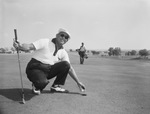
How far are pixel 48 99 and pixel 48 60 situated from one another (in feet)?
2.50

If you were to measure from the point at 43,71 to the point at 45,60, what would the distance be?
0.24m

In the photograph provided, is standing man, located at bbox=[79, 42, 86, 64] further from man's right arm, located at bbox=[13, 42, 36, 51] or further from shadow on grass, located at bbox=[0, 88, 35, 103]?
man's right arm, located at bbox=[13, 42, 36, 51]

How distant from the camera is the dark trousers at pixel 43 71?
405cm

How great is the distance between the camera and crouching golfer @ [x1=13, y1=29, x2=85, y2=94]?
13.2 feet

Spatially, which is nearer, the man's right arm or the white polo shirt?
the man's right arm

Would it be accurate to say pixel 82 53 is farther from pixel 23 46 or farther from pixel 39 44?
pixel 23 46

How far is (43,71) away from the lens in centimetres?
427

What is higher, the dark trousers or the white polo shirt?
the white polo shirt

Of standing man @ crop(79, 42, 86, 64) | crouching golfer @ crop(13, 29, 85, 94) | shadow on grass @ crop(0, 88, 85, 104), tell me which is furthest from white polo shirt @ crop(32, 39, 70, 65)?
standing man @ crop(79, 42, 86, 64)

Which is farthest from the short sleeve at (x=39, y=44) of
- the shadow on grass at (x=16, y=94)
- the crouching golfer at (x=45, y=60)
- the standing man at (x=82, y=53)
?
the standing man at (x=82, y=53)

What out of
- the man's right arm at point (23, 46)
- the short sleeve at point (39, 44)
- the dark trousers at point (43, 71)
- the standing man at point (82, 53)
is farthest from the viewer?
the standing man at point (82, 53)

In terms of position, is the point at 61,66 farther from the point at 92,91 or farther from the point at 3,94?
the point at 3,94

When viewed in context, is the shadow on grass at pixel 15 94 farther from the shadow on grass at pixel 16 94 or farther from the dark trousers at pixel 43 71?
the dark trousers at pixel 43 71

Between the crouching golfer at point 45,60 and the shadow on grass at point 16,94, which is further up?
the crouching golfer at point 45,60
